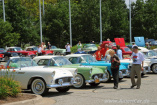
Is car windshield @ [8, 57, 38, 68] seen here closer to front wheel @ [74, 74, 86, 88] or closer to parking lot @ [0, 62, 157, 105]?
parking lot @ [0, 62, 157, 105]

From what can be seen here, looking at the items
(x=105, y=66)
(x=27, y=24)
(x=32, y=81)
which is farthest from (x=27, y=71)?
(x=27, y=24)

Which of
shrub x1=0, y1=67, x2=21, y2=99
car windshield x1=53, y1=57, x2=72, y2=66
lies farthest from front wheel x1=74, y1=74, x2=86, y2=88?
shrub x1=0, y1=67, x2=21, y2=99

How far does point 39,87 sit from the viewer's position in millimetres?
10914

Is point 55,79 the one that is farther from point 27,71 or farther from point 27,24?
point 27,24

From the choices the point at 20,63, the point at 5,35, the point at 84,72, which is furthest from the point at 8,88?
the point at 5,35

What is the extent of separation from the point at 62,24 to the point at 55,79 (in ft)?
145

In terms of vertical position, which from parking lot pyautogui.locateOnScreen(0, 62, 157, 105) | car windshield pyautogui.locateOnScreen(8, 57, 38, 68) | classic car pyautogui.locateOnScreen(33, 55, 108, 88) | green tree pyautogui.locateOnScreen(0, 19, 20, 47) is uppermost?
green tree pyautogui.locateOnScreen(0, 19, 20, 47)

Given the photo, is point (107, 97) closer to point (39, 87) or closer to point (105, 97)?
point (105, 97)

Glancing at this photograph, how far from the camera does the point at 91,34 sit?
53312 mm

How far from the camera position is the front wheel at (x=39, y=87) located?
35.4ft

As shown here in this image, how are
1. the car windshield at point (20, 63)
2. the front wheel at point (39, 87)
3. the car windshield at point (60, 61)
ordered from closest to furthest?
the front wheel at point (39, 87) < the car windshield at point (20, 63) < the car windshield at point (60, 61)

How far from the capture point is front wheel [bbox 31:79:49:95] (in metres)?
10.8

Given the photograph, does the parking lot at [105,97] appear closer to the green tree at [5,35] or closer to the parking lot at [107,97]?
the parking lot at [107,97]

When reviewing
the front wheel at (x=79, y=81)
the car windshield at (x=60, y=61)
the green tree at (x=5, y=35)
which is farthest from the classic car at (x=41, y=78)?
the green tree at (x=5, y=35)
